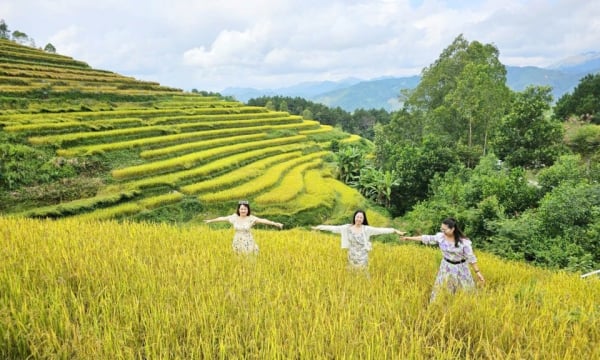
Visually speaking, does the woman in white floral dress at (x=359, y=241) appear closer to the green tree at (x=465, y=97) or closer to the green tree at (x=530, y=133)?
the green tree at (x=530, y=133)

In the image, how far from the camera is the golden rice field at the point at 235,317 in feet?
6.59

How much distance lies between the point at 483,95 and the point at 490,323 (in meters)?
19.3

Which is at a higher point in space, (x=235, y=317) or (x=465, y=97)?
(x=465, y=97)

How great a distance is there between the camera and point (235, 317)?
7.79 feet

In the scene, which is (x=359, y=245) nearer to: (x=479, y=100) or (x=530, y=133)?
(x=530, y=133)

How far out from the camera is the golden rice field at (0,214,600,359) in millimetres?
2010

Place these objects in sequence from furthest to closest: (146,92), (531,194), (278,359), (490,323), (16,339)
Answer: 1. (146,92)
2. (531,194)
3. (490,323)
4. (16,339)
5. (278,359)

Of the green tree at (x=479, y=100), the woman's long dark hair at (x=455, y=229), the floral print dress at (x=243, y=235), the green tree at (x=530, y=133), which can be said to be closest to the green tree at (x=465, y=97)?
the green tree at (x=479, y=100)

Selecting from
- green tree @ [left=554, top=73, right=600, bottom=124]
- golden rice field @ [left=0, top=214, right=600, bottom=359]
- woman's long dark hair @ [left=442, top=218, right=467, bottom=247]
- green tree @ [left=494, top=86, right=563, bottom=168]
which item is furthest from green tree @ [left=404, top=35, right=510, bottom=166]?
golden rice field @ [left=0, top=214, right=600, bottom=359]

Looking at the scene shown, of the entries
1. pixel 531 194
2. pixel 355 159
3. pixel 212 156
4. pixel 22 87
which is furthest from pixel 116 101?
pixel 531 194

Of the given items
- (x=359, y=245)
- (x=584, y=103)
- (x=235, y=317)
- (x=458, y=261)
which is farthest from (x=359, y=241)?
(x=584, y=103)

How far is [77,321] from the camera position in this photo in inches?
89.4

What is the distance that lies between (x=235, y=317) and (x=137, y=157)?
17.0 m

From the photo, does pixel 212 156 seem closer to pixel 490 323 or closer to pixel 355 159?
pixel 355 159
